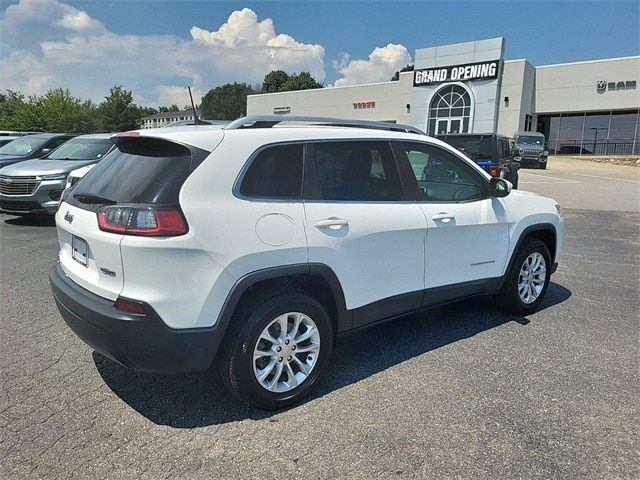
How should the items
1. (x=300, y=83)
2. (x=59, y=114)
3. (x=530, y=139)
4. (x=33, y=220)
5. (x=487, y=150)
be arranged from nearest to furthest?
(x=33, y=220) < (x=487, y=150) < (x=530, y=139) < (x=59, y=114) < (x=300, y=83)

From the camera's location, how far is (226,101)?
336ft

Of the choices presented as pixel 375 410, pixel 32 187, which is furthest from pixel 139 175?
pixel 32 187

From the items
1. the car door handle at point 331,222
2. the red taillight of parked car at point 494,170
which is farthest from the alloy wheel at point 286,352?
the red taillight of parked car at point 494,170

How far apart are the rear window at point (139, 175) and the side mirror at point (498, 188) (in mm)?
2645

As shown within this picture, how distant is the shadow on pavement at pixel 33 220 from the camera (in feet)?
28.8


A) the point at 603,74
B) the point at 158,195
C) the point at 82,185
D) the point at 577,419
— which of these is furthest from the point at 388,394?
the point at 603,74

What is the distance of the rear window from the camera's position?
250 cm

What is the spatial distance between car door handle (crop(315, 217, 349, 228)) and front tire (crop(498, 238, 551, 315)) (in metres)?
2.14

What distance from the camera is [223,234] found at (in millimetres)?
2490

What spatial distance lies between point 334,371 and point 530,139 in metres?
28.4

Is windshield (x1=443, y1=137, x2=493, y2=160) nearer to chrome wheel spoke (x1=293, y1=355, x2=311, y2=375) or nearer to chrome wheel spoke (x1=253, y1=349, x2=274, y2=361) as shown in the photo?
chrome wheel spoke (x1=293, y1=355, x2=311, y2=375)

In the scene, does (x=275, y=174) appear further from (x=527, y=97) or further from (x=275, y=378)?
(x=527, y=97)

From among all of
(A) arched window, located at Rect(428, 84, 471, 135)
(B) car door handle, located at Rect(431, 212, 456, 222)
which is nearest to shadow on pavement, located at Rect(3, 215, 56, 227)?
(B) car door handle, located at Rect(431, 212, 456, 222)

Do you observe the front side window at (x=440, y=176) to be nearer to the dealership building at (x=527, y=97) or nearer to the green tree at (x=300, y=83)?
the dealership building at (x=527, y=97)
